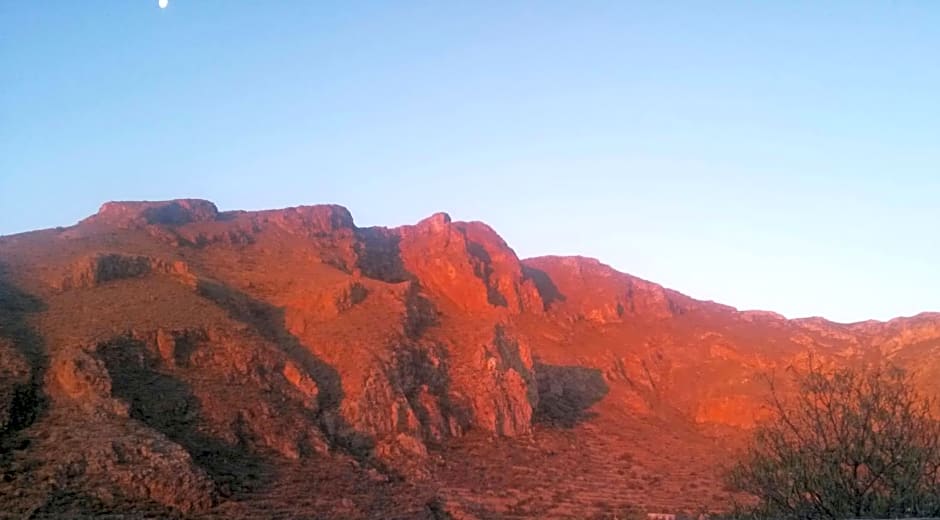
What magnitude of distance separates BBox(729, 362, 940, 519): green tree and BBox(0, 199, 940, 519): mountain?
512 centimetres

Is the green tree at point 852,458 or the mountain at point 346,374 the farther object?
the mountain at point 346,374

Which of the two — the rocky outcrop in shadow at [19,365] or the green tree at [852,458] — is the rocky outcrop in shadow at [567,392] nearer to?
the rocky outcrop in shadow at [19,365]

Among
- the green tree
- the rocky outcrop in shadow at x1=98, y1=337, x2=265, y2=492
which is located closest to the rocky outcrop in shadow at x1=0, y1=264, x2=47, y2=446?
the rocky outcrop in shadow at x1=98, y1=337, x2=265, y2=492

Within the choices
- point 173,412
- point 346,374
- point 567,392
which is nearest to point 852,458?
point 173,412

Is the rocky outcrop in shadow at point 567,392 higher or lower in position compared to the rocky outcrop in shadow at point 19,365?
lower

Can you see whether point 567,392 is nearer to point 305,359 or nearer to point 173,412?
point 305,359

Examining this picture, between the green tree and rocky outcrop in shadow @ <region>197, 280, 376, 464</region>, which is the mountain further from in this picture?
the green tree

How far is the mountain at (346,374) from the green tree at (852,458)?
202 inches

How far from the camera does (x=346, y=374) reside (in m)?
43.3

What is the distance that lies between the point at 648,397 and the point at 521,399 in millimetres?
15999

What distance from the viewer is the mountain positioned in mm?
30828

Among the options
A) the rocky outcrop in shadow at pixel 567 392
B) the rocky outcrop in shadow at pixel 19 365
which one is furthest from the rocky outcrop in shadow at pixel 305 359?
the rocky outcrop in shadow at pixel 567 392

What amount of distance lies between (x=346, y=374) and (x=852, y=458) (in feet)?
103

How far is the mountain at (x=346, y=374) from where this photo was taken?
30828 mm
